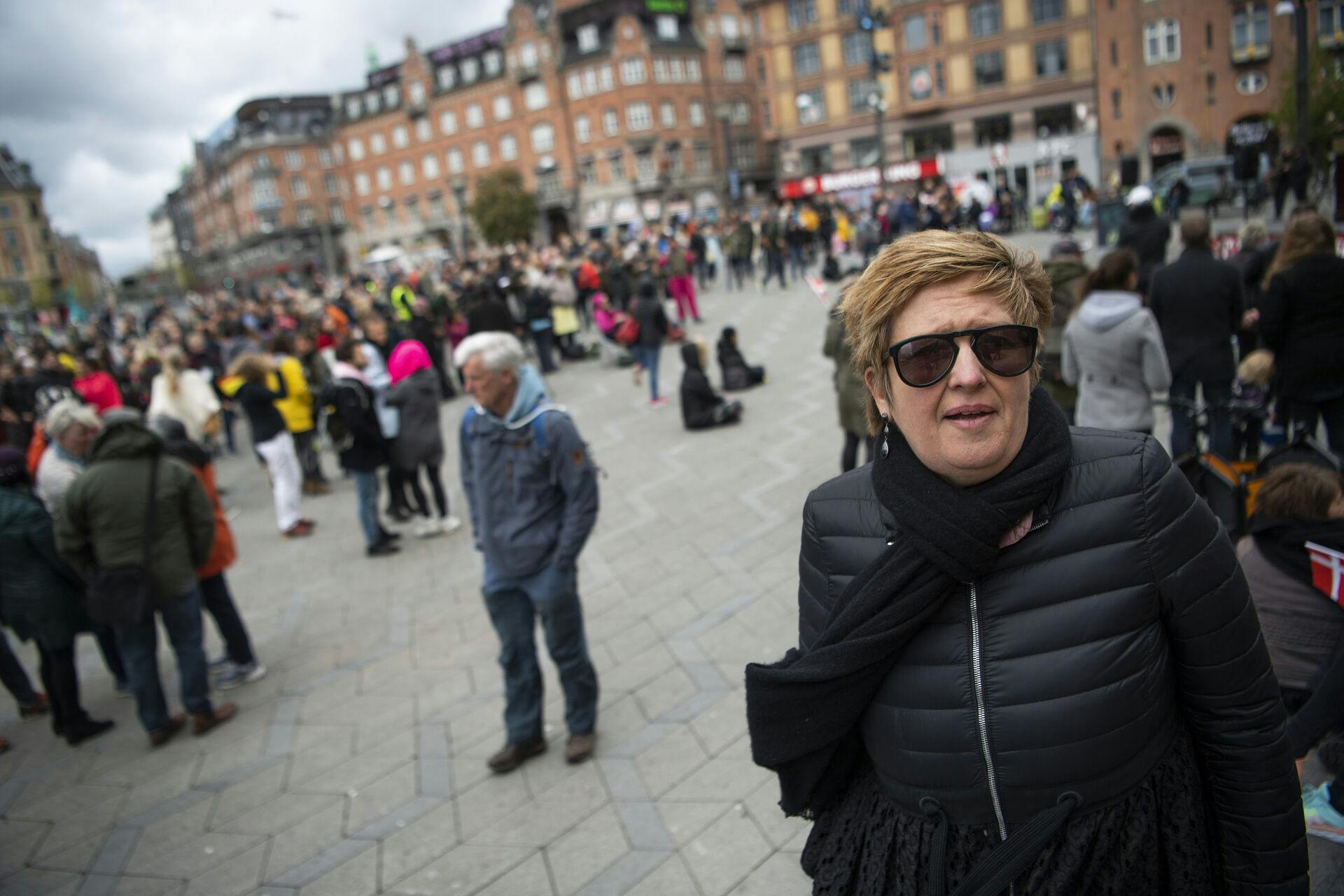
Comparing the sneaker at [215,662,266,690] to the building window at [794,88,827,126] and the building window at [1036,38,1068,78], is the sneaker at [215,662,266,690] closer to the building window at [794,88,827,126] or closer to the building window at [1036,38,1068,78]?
the building window at [1036,38,1068,78]

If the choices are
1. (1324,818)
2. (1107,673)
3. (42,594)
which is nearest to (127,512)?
(42,594)

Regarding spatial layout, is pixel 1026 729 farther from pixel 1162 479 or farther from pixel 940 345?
pixel 940 345

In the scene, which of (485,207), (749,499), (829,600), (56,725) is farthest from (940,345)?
(485,207)

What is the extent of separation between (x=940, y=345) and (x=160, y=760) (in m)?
4.89

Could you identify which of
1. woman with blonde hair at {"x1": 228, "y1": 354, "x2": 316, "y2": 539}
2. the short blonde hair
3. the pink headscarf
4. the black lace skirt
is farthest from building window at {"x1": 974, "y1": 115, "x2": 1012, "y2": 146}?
the black lace skirt

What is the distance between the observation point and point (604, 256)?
56.7ft

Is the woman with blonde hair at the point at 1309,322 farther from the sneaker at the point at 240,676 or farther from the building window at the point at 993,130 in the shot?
the building window at the point at 993,130

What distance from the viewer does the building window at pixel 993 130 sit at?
43031 millimetres

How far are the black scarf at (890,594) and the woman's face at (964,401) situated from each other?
35 mm

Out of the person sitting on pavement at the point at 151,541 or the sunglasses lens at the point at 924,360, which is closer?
the sunglasses lens at the point at 924,360

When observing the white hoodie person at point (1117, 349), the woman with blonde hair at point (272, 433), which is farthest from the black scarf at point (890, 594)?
the woman with blonde hair at point (272, 433)

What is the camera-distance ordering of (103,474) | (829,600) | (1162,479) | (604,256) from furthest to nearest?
1. (604,256)
2. (103,474)
3. (829,600)
4. (1162,479)

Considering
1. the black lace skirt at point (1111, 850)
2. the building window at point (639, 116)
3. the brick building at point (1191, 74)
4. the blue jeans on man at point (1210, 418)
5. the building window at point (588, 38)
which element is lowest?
the blue jeans on man at point (1210, 418)

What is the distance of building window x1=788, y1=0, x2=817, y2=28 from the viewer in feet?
149
